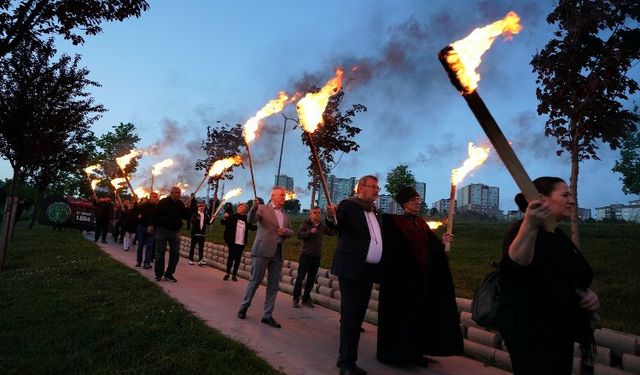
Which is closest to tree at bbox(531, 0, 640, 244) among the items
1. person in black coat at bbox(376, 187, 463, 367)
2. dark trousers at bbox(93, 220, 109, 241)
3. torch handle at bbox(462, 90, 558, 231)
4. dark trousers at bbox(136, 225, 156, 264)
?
person in black coat at bbox(376, 187, 463, 367)

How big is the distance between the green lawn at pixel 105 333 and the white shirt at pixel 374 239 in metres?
1.58

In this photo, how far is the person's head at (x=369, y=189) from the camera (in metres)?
5.60

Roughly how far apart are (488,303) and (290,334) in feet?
13.9

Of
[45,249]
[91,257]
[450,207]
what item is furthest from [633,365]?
[45,249]

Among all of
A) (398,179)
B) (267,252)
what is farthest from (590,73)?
(398,179)

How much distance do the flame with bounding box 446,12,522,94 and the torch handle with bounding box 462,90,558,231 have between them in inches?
2.8

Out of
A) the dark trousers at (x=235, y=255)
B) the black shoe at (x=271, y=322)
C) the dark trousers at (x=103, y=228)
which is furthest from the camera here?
the dark trousers at (x=103, y=228)

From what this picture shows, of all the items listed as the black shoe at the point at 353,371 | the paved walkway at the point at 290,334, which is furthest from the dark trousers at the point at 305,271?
the black shoe at the point at 353,371

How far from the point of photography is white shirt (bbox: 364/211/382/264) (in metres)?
5.39

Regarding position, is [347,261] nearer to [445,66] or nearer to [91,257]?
[445,66]

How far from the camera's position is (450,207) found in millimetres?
5113

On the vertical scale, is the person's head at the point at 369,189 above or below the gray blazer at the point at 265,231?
above

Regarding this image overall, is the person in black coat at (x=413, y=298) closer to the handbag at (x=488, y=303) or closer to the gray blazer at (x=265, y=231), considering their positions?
the gray blazer at (x=265, y=231)

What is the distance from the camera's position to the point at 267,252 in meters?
7.45
